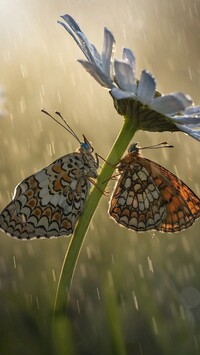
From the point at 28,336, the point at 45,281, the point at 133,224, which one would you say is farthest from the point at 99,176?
→ the point at 45,281

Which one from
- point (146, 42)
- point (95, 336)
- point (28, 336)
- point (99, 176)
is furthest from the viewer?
point (146, 42)

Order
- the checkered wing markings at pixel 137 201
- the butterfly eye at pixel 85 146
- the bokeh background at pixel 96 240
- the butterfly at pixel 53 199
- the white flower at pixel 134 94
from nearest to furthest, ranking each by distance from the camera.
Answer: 1. the white flower at pixel 134 94
2. the butterfly at pixel 53 199
3. the checkered wing markings at pixel 137 201
4. the butterfly eye at pixel 85 146
5. the bokeh background at pixel 96 240

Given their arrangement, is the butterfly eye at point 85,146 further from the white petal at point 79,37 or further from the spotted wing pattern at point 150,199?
the white petal at point 79,37

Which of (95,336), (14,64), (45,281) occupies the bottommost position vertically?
(95,336)

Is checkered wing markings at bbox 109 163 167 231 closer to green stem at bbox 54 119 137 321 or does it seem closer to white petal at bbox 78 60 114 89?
green stem at bbox 54 119 137 321

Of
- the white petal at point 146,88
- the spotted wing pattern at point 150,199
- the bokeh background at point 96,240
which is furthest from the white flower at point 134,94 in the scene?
the bokeh background at point 96,240

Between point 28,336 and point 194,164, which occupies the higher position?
point 194,164

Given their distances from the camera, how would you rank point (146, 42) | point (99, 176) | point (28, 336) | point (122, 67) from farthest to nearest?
point (146, 42) → point (28, 336) → point (99, 176) → point (122, 67)

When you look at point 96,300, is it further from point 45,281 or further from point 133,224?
point 133,224
